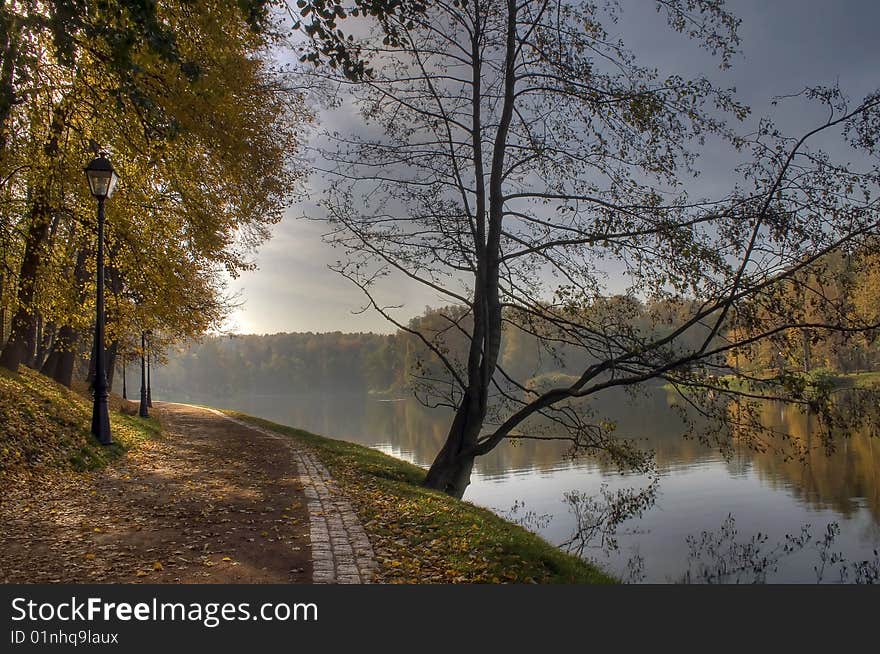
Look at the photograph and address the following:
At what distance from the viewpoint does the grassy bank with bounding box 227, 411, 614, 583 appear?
202 inches

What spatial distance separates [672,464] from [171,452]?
552 inches

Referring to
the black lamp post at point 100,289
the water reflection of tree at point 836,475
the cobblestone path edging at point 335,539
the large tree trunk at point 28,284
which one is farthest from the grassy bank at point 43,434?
the water reflection of tree at point 836,475

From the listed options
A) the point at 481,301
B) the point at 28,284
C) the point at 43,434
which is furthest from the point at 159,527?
the point at 28,284

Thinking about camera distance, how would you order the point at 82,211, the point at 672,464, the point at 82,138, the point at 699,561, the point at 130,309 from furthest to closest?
the point at 672,464 < the point at 130,309 < the point at 82,211 < the point at 82,138 < the point at 699,561

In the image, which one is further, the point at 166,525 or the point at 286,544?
the point at 166,525

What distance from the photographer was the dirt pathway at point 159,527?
4.95 m

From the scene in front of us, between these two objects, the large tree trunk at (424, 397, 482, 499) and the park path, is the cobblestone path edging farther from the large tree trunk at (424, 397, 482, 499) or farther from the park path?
the large tree trunk at (424, 397, 482, 499)

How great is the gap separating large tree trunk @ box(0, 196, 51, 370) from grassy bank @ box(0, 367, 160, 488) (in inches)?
21.7

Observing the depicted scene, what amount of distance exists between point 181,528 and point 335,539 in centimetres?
167

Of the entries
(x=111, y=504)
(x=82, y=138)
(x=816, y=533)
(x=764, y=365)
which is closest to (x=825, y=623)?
(x=764, y=365)

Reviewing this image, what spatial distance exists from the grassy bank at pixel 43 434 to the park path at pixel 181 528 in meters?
0.37

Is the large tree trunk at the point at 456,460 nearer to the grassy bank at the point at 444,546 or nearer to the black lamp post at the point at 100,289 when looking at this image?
the grassy bank at the point at 444,546

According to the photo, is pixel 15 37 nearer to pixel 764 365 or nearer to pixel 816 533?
pixel 764 365

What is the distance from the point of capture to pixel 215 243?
42.3ft
